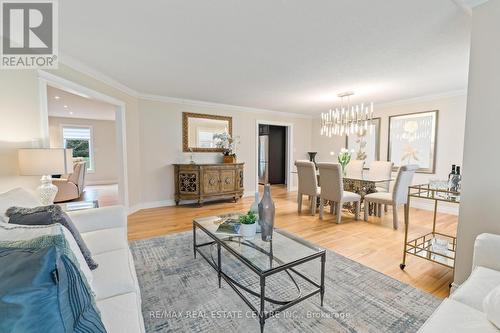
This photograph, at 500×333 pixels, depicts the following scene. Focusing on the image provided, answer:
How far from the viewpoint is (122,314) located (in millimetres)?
1030

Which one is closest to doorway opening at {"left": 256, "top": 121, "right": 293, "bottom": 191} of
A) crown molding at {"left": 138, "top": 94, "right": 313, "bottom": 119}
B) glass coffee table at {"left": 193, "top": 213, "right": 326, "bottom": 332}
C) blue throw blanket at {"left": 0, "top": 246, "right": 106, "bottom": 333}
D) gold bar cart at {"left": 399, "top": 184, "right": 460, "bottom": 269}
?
→ crown molding at {"left": 138, "top": 94, "right": 313, "bottom": 119}

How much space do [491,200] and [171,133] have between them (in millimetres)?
4650

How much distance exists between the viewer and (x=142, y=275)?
2098 mm

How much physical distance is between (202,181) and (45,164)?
272cm

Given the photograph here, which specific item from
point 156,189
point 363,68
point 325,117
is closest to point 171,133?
point 156,189

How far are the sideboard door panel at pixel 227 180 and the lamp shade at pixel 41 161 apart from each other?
2.98 m

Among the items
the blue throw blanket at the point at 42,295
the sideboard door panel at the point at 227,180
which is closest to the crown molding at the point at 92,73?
the sideboard door panel at the point at 227,180

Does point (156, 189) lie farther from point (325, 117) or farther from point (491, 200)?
point (491, 200)

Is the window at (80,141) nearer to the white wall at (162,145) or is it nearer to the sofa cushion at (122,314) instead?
the white wall at (162,145)

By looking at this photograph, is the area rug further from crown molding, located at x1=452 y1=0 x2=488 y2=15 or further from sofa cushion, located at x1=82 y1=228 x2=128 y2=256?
crown molding, located at x1=452 y1=0 x2=488 y2=15

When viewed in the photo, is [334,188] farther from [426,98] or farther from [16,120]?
[16,120]

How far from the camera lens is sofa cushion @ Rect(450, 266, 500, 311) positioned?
1101 mm

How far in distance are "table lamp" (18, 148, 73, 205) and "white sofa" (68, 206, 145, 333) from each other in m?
0.52

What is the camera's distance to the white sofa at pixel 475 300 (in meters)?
0.95
